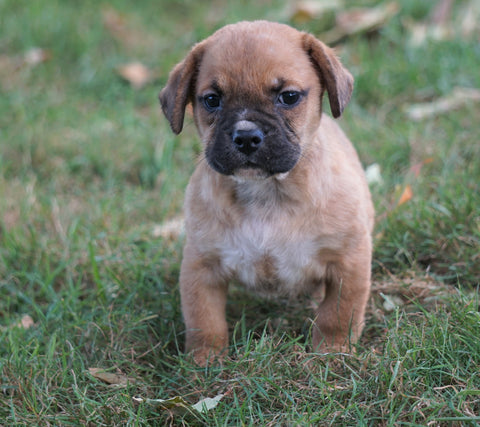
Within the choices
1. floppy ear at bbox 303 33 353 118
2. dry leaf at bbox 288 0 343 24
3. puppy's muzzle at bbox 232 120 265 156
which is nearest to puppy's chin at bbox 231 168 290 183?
puppy's muzzle at bbox 232 120 265 156

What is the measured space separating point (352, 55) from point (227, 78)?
4.03 metres

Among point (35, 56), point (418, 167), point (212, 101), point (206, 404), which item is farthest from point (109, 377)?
point (35, 56)

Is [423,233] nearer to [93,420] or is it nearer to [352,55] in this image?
[93,420]

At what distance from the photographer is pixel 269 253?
3.65 meters

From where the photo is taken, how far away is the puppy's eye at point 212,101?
139 inches

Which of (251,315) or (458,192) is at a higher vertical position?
(458,192)

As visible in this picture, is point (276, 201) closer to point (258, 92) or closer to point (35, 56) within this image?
point (258, 92)

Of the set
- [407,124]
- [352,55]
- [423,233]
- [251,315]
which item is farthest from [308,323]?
[352,55]

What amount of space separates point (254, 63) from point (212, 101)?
1.09ft

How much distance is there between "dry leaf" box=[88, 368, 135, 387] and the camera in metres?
3.52

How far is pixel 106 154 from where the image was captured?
6.09 meters

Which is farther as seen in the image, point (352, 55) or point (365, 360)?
point (352, 55)

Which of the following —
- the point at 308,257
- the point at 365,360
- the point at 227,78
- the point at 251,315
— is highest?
the point at 227,78

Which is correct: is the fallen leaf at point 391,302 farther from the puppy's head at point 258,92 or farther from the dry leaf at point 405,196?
the puppy's head at point 258,92
